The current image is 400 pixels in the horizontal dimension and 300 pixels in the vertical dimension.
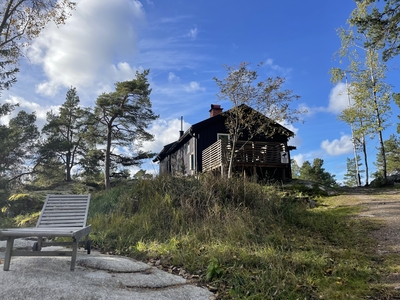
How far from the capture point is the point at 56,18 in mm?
10336

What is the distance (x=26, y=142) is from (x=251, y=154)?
59.0 ft

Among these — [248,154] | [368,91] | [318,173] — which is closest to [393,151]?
[318,173]

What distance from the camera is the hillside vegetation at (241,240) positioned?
3352mm

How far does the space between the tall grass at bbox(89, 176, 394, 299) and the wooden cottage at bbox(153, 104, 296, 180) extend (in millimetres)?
6260

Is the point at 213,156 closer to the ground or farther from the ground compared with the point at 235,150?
closer to the ground

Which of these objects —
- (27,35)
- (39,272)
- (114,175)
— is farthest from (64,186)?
(39,272)

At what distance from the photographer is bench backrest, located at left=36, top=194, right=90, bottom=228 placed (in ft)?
15.7

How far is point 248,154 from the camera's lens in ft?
50.4

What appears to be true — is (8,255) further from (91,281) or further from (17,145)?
(17,145)

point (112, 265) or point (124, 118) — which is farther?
point (124, 118)

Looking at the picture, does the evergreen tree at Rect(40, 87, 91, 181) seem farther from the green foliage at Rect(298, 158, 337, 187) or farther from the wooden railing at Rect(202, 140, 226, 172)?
the green foliage at Rect(298, 158, 337, 187)

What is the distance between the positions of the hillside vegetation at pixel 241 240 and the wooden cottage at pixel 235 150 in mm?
6260

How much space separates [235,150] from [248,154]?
1.19 meters

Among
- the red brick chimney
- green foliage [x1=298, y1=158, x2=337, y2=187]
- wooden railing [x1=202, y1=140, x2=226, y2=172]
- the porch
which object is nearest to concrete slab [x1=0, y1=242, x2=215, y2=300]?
the porch
